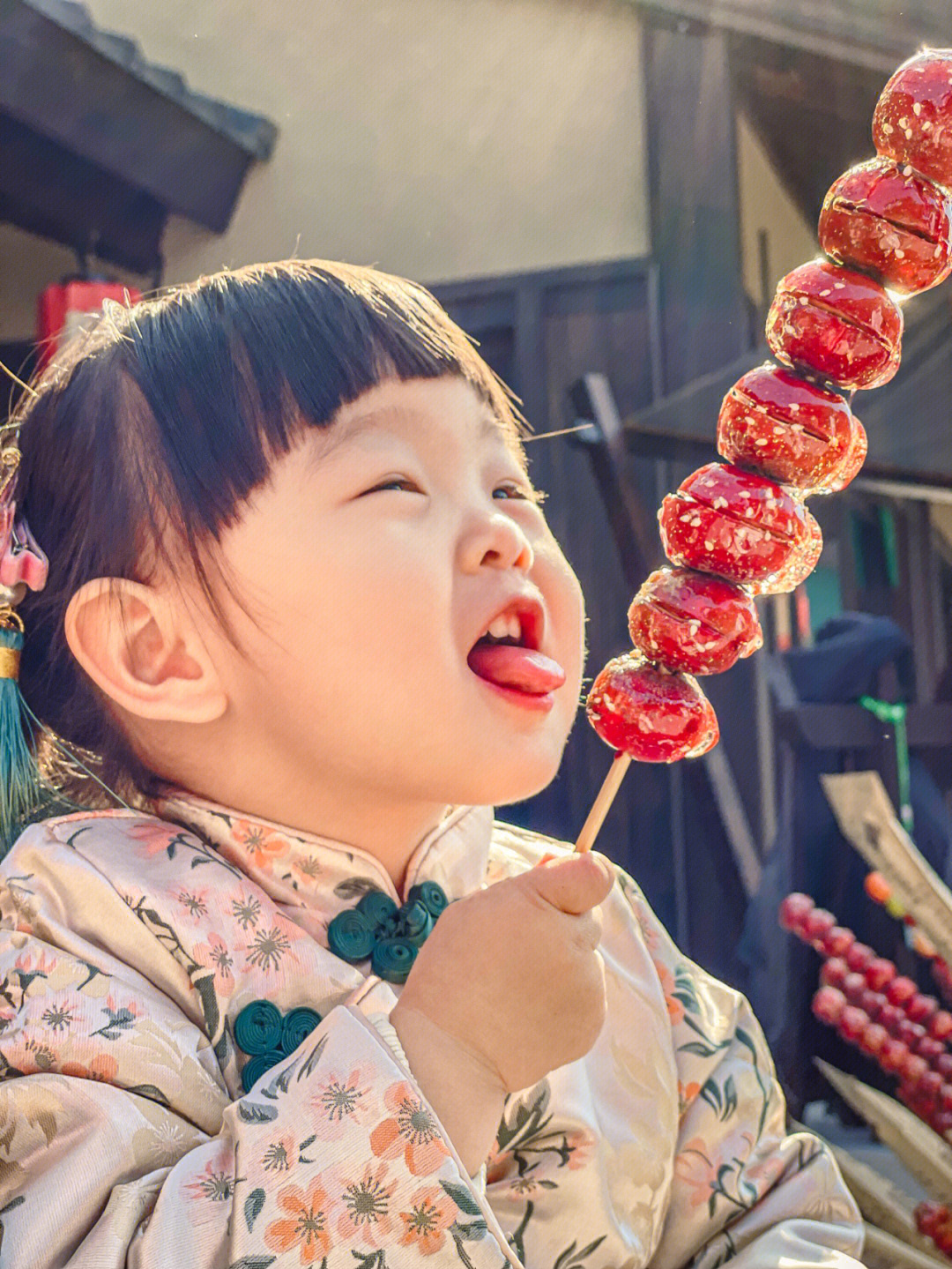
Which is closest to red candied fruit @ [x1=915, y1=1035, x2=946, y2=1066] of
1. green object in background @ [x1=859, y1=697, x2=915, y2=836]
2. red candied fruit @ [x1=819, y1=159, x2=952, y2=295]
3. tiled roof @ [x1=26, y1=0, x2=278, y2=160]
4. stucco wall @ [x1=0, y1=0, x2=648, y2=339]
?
green object in background @ [x1=859, y1=697, x2=915, y2=836]

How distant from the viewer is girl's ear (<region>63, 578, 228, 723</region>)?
1022mm

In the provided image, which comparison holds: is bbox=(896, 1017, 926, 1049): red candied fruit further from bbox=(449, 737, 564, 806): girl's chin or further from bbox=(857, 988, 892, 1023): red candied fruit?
bbox=(449, 737, 564, 806): girl's chin

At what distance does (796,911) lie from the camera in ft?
5.89

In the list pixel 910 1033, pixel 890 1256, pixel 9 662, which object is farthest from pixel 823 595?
pixel 9 662

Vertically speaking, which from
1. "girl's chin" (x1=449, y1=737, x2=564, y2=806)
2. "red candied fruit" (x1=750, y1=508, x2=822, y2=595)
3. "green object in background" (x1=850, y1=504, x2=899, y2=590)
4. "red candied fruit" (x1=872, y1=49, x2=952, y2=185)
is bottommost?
"girl's chin" (x1=449, y1=737, x2=564, y2=806)

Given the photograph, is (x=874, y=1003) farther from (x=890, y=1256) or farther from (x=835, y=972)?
(x=890, y=1256)

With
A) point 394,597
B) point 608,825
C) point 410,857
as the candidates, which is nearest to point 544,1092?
point 410,857

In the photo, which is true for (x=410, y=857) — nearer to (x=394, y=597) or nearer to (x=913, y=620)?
(x=394, y=597)

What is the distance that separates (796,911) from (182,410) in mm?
1236

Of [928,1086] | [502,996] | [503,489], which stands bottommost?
[928,1086]

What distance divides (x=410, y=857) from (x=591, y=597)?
43.6 inches

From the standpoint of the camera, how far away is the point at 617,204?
2143mm

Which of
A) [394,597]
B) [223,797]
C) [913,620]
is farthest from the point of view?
[913,620]

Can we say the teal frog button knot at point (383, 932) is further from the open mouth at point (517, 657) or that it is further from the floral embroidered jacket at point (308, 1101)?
the open mouth at point (517, 657)
